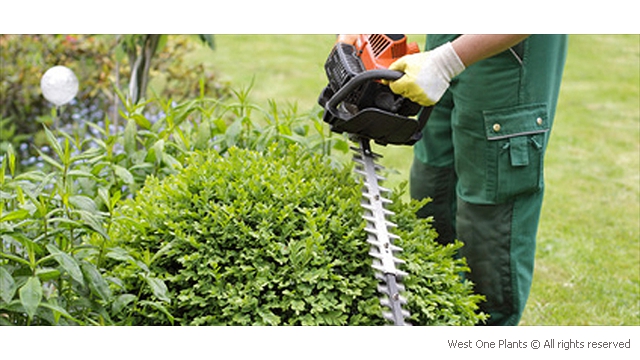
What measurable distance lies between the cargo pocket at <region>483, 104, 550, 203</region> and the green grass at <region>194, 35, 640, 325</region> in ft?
2.24

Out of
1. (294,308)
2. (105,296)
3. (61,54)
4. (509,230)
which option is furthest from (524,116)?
(61,54)

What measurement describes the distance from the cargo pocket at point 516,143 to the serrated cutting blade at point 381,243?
484 mm

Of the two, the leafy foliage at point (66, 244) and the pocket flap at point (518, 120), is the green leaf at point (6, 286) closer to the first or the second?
the leafy foliage at point (66, 244)

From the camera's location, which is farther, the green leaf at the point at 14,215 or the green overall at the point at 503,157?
the green overall at the point at 503,157

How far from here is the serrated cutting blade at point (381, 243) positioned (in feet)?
6.39

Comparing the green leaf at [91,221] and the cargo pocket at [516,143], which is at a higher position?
the green leaf at [91,221]

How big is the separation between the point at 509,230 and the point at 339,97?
2.92ft

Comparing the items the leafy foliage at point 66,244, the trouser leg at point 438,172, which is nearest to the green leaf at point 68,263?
the leafy foliage at point 66,244

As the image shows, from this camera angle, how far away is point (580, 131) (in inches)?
232

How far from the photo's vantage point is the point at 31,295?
5.64 ft

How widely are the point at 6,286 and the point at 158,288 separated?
0.38 m

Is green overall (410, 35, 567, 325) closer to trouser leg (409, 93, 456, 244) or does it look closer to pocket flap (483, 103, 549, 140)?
pocket flap (483, 103, 549, 140)

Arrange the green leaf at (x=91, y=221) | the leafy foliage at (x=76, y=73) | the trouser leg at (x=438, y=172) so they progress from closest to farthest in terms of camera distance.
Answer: the green leaf at (x=91, y=221), the trouser leg at (x=438, y=172), the leafy foliage at (x=76, y=73)

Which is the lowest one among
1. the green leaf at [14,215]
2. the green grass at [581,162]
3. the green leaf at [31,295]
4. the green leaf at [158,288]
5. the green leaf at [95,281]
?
the green grass at [581,162]
